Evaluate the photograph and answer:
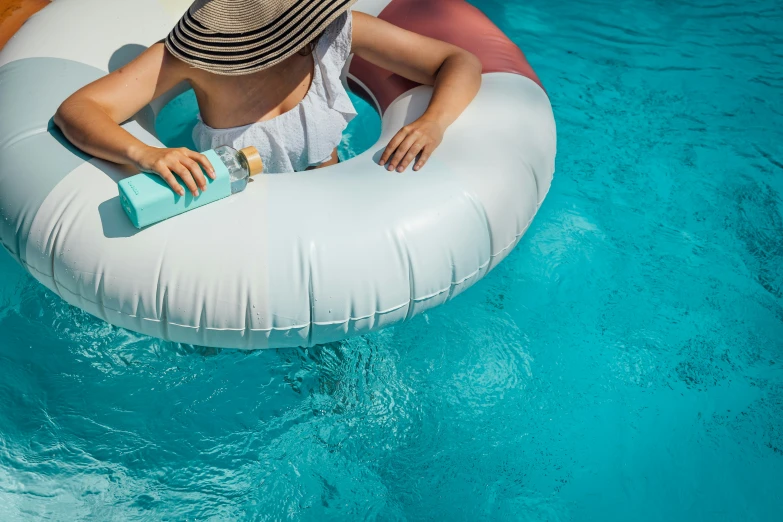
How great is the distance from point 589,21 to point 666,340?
5.21 ft

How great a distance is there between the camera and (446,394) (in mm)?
1979

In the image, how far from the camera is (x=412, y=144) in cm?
153

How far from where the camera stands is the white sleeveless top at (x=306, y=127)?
1692 millimetres

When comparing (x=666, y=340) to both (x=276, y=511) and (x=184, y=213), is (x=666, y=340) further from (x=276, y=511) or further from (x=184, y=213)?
(x=184, y=213)

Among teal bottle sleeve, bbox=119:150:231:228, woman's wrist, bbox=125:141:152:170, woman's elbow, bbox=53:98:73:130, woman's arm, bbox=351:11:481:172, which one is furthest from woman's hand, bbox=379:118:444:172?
woman's elbow, bbox=53:98:73:130

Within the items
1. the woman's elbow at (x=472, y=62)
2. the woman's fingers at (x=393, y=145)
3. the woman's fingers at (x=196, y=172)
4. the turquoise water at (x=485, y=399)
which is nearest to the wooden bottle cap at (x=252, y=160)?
the woman's fingers at (x=196, y=172)

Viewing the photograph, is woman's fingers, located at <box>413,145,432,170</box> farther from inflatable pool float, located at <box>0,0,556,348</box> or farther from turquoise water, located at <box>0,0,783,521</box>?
turquoise water, located at <box>0,0,783,521</box>

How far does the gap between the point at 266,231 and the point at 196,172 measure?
0.17 metres

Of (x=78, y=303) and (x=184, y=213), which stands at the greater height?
(x=184, y=213)

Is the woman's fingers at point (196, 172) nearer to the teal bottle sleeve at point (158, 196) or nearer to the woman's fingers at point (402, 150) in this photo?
the teal bottle sleeve at point (158, 196)

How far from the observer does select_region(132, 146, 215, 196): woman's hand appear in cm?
135

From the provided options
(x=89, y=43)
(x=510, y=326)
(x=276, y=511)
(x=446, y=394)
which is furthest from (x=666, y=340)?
(x=89, y=43)

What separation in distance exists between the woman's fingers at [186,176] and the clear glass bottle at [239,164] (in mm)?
82

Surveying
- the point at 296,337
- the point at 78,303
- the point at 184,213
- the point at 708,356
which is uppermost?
the point at 184,213
